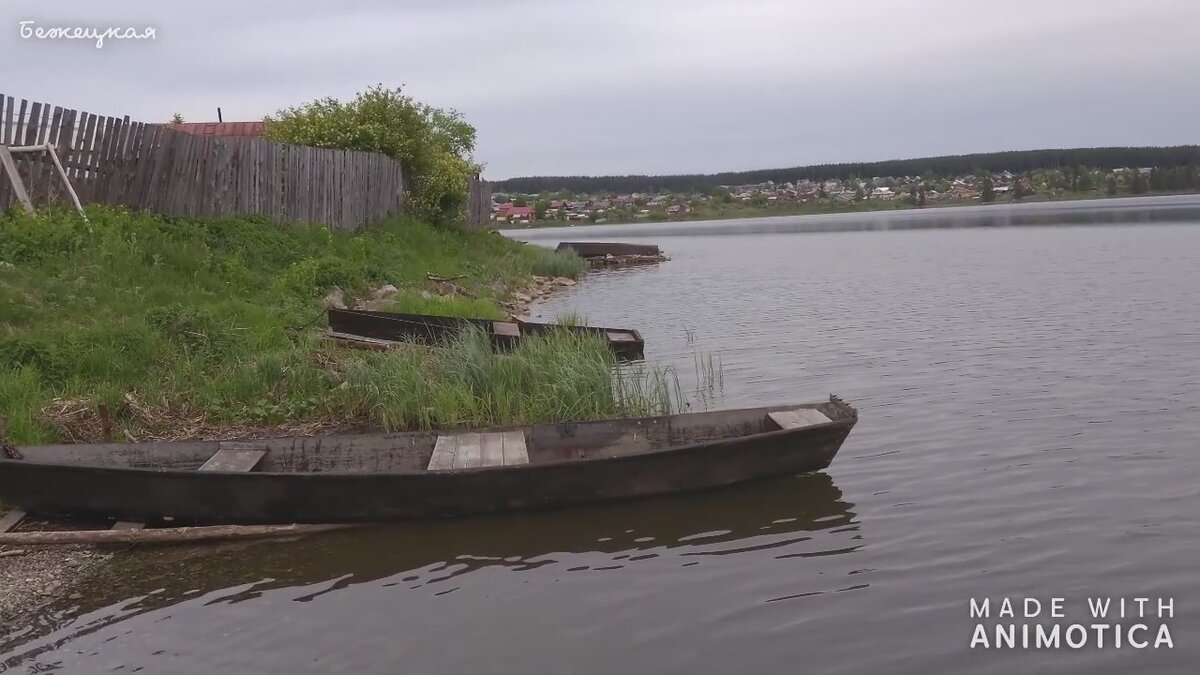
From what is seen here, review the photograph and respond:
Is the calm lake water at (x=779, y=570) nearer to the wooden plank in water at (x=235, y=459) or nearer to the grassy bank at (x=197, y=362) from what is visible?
the wooden plank in water at (x=235, y=459)

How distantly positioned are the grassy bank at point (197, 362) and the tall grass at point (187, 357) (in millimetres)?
20

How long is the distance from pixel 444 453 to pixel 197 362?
13.5 ft

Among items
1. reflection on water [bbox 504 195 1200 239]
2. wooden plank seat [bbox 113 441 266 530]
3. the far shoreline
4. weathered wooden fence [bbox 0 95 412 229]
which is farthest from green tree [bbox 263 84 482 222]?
the far shoreline

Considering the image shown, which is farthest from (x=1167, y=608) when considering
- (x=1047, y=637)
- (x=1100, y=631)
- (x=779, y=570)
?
(x=779, y=570)

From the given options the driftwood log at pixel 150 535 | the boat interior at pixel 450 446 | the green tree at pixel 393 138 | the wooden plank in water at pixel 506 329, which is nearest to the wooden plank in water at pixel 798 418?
the boat interior at pixel 450 446

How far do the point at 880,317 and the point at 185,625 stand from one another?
1765 cm

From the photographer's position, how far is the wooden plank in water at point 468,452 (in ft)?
30.8

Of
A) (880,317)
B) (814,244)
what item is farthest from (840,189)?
(880,317)

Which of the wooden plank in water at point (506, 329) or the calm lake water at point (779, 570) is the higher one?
the wooden plank in water at point (506, 329)

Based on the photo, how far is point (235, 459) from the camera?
9500mm

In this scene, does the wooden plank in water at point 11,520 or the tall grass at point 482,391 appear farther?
the tall grass at point 482,391

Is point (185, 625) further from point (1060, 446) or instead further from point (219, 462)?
point (1060, 446)

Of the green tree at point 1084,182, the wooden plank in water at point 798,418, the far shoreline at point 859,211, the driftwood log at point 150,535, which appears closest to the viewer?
the driftwood log at point 150,535

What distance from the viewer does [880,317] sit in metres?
22.0
